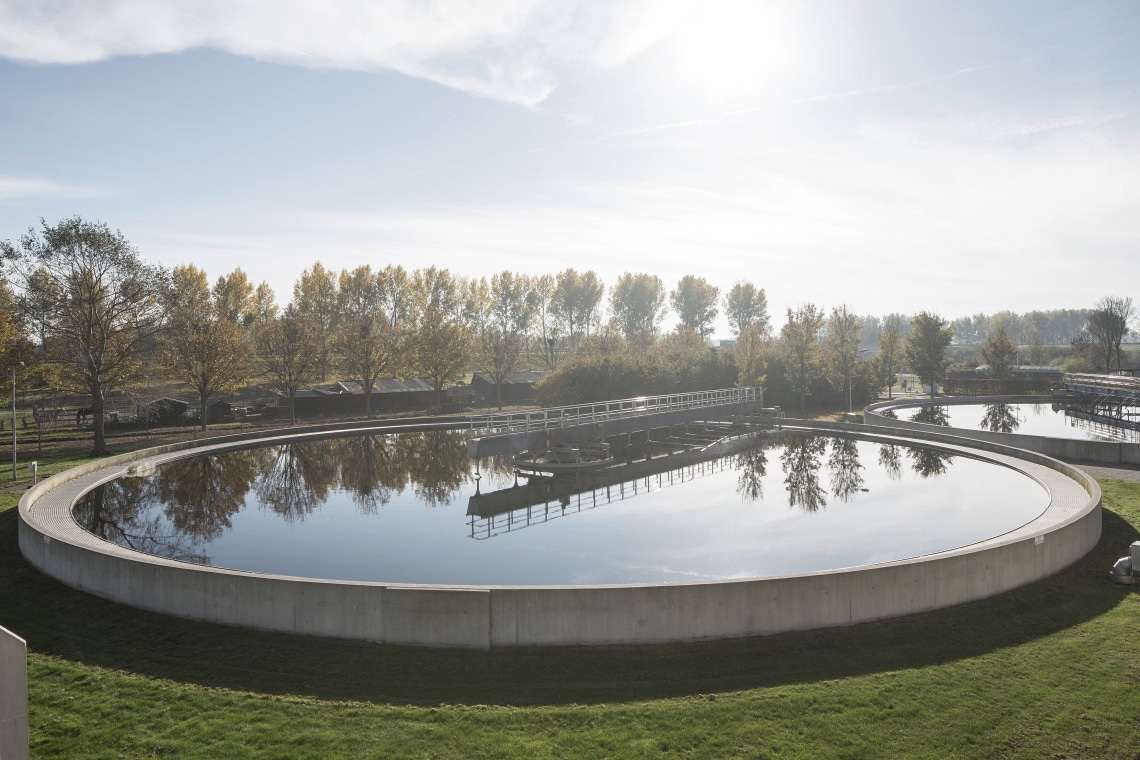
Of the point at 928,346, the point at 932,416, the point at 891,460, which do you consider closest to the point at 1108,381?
the point at 932,416

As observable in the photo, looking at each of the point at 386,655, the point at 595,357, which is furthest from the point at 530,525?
the point at 595,357

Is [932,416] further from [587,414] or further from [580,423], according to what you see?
[580,423]

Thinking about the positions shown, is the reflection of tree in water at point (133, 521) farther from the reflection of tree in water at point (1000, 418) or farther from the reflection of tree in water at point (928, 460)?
the reflection of tree in water at point (1000, 418)

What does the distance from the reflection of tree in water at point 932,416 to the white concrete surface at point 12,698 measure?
4191cm

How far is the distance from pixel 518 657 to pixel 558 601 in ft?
3.21

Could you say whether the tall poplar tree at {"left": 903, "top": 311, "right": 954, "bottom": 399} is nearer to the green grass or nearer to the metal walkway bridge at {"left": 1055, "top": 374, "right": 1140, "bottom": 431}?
the metal walkway bridge at {"left": 1055, "top": 374, "right": 1140, "bottom": 431}

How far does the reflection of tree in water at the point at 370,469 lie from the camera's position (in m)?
24.6

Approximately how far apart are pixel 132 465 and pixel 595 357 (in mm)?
27032

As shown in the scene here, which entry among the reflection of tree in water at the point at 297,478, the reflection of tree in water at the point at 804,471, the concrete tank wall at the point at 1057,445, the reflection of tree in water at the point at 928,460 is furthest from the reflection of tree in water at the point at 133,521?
the concrete tank wall at the point at 1057,445

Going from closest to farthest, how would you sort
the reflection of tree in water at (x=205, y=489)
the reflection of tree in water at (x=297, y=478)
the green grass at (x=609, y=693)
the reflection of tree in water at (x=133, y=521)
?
the green grass at (x=609, y=693) < the reflection of tree in water at (x=133, y=521) < the reflection of tree in water at (x=205, y=489) < the reflection of tree in water at (x=297, y=478)

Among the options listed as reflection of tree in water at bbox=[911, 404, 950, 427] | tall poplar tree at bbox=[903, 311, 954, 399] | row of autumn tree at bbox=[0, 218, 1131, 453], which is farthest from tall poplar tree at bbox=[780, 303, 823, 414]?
tall poplar tree at bbox=[903, 311, 954, 399]

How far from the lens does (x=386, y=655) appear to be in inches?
442

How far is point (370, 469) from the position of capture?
30.0m

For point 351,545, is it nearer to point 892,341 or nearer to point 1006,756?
point 1006,756
